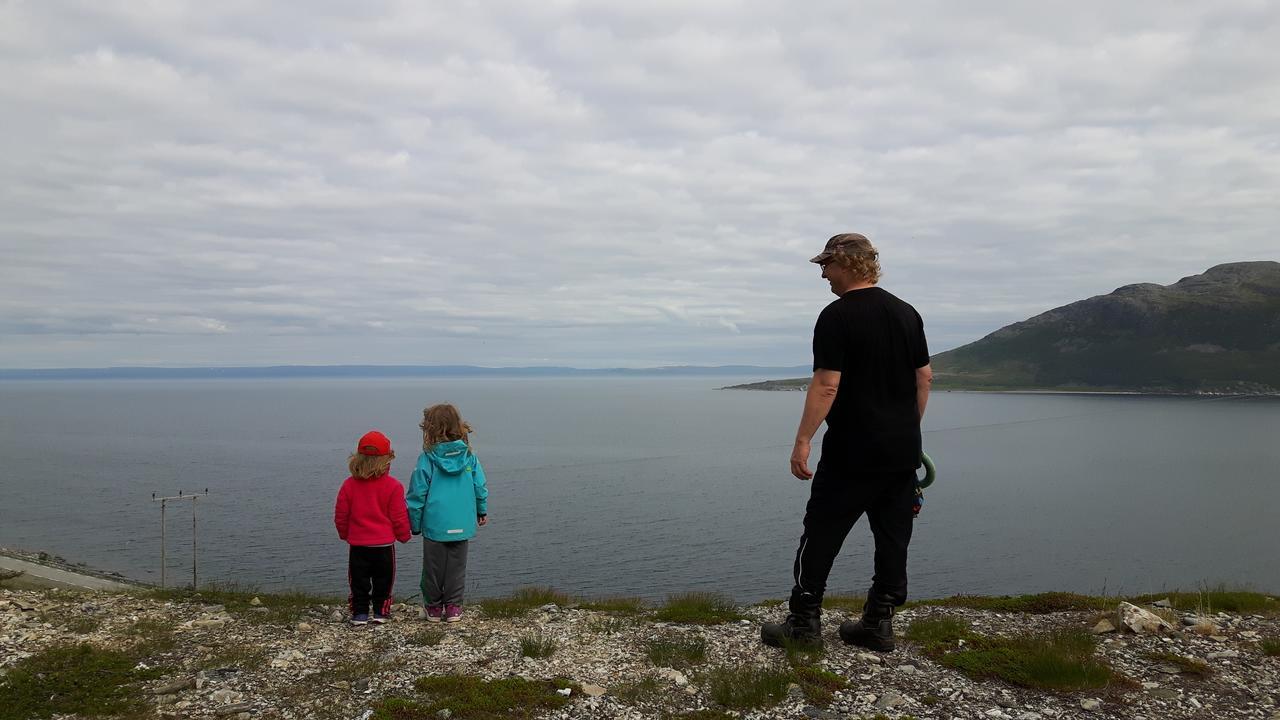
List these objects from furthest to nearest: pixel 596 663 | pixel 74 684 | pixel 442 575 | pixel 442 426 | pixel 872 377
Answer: pixel 442 575, pixel 442 426, pixel 596 663, pixel 872 377, pixel 74 684

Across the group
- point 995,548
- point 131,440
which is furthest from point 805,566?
point 131,440

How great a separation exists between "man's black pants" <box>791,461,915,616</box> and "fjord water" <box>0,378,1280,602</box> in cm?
2408

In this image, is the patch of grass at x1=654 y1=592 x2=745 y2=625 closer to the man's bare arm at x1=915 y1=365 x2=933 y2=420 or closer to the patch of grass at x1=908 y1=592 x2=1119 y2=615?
the patch of grass at x1=908 y1=592 x2=1119 y2=615

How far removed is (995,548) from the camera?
41.4m

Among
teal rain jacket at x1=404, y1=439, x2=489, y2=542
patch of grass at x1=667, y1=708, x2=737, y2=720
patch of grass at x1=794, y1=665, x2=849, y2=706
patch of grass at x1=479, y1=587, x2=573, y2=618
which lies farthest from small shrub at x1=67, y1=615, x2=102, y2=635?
patch of grass at x1=794, y1=665, x2=849, y2=706

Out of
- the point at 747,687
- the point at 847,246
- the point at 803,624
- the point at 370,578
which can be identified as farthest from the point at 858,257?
the point at 370,578

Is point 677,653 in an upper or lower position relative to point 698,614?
upper

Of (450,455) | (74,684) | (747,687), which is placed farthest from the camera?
(450,455)

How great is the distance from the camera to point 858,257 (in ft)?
23.6

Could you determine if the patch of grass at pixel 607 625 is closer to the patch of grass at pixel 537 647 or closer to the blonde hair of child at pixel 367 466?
the patch of grass at pixel 537 647

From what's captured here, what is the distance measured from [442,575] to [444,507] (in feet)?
2.75

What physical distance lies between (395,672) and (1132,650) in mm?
7030

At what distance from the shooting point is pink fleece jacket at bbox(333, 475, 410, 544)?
9.41 metres

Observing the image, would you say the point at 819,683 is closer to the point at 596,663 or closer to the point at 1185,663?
the point at 596,663
